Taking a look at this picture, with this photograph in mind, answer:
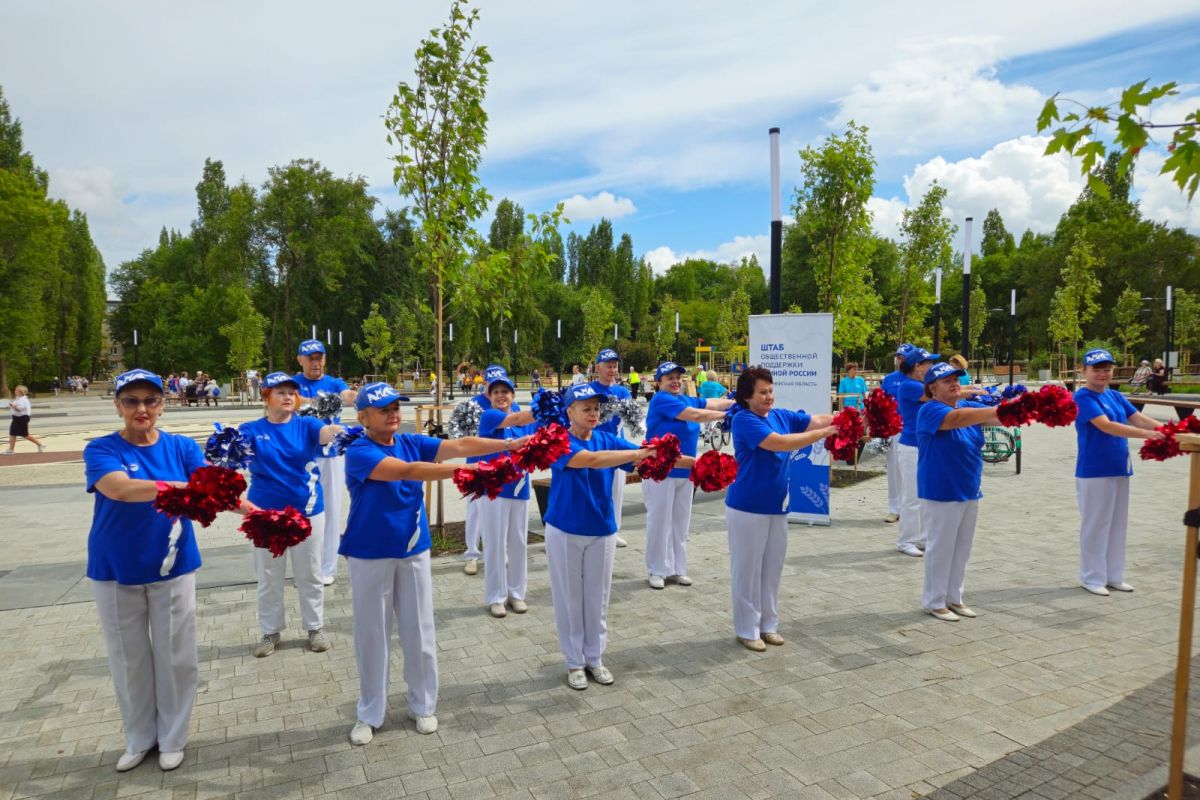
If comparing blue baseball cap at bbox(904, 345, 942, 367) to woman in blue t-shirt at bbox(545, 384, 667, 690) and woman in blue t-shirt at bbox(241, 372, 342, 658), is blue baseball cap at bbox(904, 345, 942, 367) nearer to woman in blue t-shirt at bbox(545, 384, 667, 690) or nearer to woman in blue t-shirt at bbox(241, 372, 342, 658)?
woman in blue t-shirt at bbox(545, 384, 667, 690)

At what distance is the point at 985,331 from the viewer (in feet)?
252

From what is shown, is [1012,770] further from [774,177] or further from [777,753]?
[774,177]

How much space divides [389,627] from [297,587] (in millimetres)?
1820

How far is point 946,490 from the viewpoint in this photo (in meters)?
6.63

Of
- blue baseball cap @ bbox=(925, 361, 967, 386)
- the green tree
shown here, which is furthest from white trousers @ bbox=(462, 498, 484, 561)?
the green tree

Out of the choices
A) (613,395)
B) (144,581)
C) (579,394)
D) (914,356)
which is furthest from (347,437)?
(914,356)

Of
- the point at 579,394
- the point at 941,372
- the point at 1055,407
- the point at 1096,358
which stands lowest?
the point at 1055,407

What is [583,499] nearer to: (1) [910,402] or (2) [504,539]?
(2) [504,539]

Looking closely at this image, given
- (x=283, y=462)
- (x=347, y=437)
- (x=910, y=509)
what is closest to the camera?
(x=347, y=437)

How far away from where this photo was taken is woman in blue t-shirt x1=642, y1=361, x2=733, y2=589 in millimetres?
7816

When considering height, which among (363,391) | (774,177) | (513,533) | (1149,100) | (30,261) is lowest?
(513,533)

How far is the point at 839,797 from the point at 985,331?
275ft

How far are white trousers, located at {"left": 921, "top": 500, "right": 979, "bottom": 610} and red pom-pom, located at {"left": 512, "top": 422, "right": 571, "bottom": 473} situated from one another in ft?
13.3

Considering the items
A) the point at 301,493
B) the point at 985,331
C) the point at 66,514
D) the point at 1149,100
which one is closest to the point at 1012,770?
the point at 1149,100
